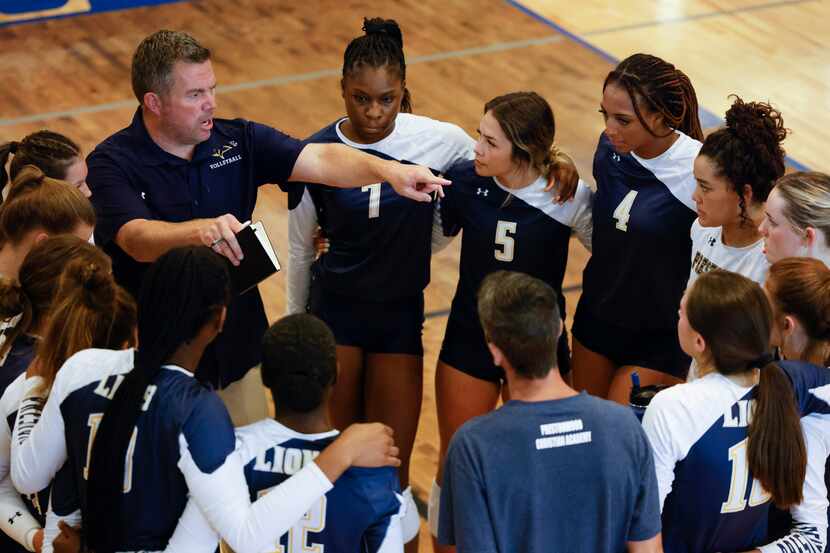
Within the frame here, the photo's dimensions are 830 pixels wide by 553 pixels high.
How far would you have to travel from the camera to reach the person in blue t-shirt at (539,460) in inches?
115

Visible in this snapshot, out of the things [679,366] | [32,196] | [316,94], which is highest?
[32,196]

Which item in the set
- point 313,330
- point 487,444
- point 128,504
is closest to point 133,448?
point 128,504

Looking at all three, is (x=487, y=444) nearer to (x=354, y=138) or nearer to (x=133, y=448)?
(x=133, y=448)

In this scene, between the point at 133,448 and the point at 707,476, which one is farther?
the point at 707,476

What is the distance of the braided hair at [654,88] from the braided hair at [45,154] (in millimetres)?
1968

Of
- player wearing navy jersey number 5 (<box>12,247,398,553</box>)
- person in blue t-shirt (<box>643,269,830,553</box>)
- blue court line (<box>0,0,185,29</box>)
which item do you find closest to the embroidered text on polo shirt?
player wearing navy jersey number 5 (<box>12,247,398,553</box>)

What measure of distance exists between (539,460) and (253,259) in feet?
3.97

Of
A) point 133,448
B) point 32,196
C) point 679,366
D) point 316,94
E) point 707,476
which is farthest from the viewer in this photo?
point 316,94

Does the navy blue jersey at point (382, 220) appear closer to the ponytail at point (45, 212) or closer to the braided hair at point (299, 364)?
the ponytail at point (45, 212)

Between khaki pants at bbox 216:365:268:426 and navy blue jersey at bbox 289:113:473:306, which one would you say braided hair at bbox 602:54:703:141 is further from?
khaki pants at bbox 216:365:268:426

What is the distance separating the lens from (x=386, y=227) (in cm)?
456

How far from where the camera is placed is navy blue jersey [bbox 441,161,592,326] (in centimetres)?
443

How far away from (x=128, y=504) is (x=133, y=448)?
16 cm

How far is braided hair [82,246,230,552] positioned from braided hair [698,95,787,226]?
75.3 inches
